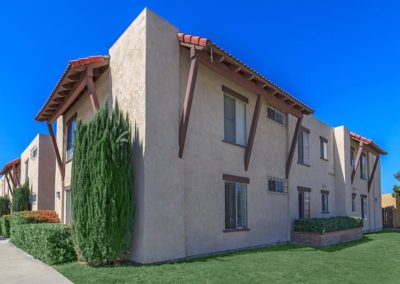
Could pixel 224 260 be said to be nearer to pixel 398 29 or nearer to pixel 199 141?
pixel 199 141

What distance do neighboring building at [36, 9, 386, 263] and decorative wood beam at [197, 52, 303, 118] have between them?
0.04m

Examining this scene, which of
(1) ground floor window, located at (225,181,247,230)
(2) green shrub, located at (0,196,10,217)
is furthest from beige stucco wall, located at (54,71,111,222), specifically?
(2) green shrub, located at (0,196,10,217)

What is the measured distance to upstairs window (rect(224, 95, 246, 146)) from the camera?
1396 centimetres

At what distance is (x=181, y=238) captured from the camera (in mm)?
10867

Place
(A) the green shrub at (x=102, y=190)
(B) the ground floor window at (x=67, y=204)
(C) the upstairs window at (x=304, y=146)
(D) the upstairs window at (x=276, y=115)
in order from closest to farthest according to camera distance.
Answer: (A) the green shrub at (x=102, y=190) < (B) the ground floor window at (x=67, y=204) < (D) the upstairs window at (x=276, y=115) < (C) the upstairs window at (x=304, y=146)

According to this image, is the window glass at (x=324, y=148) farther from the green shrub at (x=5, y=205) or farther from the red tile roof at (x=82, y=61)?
the green shrub at (x=5, y=205)

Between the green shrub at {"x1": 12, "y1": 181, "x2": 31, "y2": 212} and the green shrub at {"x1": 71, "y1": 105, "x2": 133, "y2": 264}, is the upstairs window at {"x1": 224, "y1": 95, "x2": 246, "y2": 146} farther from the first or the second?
the green shrub at {"x1": 12, "y1": 181, "x2": 31, "y2": 212}

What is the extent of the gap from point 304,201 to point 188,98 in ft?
35.4

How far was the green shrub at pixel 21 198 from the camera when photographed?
23281 millimetres

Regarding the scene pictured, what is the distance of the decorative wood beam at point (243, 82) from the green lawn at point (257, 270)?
5.73 m

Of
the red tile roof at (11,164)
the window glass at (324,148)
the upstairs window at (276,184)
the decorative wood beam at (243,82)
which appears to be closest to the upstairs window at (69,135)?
the decorative wood beam at (243,82)

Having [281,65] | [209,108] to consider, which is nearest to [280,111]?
[281,65]

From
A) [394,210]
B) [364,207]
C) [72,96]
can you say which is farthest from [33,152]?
[394,210]

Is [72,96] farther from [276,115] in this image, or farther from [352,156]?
[352,156]
